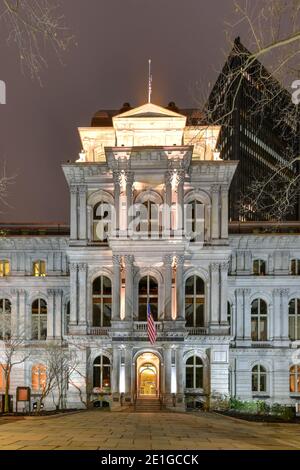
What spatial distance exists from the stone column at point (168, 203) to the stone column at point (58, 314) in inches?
519

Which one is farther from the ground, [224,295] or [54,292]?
[54,292]

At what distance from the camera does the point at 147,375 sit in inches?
2176

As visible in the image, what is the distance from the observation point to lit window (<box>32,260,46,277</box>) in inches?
2403

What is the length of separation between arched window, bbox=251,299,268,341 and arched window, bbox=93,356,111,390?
1356cm

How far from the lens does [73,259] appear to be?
180 ft

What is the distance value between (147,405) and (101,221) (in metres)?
15.5

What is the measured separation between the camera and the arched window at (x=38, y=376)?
58562 mm

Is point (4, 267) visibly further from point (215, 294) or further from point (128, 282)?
point (215, 294)

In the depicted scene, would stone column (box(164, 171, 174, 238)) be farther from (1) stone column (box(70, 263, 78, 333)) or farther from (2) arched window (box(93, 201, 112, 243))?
(1) stone column (box(70, 263, 78, 333))

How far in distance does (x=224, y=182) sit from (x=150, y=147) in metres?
6.93

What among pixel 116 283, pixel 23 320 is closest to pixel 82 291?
pixel 116 283

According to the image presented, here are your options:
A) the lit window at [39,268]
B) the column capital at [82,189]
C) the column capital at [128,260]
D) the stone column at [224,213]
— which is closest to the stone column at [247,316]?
the stone column at [224,213]

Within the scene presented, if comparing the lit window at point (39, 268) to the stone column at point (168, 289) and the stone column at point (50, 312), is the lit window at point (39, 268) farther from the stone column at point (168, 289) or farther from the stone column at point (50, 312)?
the stone column at point (168, 289)

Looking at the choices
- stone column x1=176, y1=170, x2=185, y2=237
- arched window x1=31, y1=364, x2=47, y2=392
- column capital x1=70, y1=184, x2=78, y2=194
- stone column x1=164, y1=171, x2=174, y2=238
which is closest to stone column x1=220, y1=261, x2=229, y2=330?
stone column x1=176, y1=170, x2=185, y2=237
